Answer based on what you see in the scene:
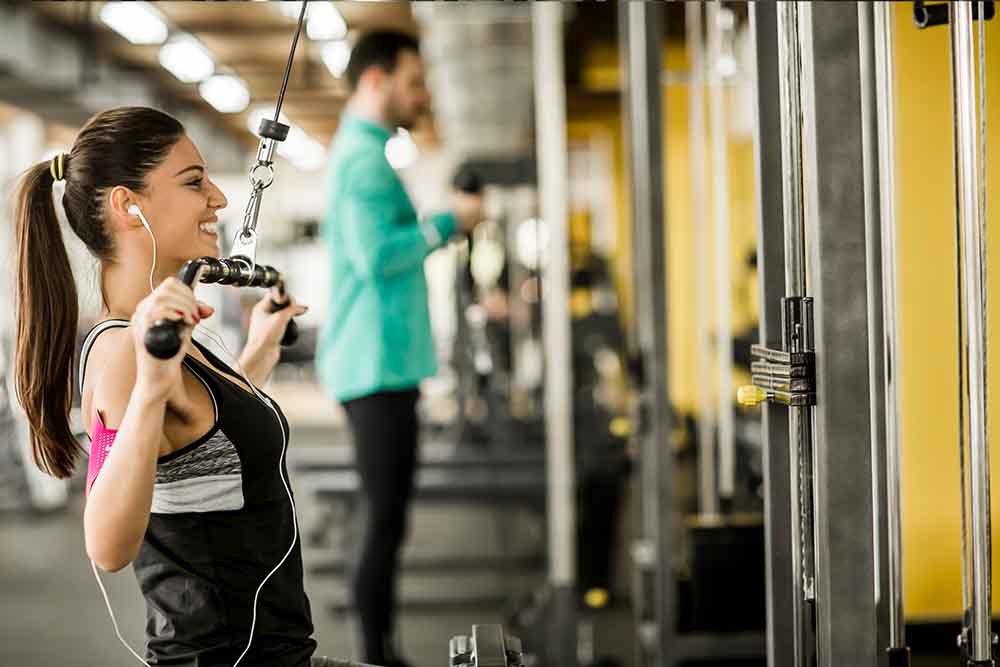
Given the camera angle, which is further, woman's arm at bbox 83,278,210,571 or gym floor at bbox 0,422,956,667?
gym floor at bbox 0,422,956,667

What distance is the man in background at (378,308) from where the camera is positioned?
229 centimetres

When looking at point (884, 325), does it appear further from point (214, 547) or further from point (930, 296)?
point (214, 547)

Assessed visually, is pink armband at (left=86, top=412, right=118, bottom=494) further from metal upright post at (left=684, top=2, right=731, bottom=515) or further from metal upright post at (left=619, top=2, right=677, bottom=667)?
metal upright post at (left=684, top=2, right=731, bottom=515)

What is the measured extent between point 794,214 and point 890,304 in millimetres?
167

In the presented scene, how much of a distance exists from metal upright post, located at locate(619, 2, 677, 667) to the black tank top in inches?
65.8

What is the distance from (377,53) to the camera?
227cm

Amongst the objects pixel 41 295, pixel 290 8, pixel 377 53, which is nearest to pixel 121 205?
pixel 41 295

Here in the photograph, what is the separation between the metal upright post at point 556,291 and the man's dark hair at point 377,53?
0.92m

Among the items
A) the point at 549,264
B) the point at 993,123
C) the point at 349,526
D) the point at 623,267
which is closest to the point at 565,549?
the point at 549,264

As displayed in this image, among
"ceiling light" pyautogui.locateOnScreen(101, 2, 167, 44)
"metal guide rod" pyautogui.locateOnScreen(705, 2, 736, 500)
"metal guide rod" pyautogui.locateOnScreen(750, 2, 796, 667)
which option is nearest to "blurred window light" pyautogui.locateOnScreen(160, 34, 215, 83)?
"ceiling light" pyautogui.locateOnScreen(101, 2, 167, 44)

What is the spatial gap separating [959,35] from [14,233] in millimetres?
1009

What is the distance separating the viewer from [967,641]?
3.84 feet

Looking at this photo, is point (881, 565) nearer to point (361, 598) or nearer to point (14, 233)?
point (14, 233)

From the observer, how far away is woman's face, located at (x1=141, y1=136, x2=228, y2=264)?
1025 mm
